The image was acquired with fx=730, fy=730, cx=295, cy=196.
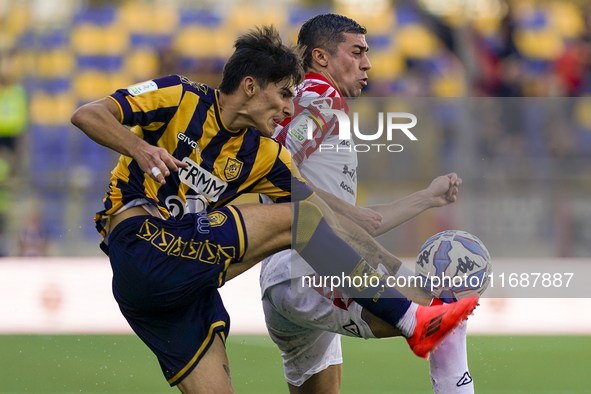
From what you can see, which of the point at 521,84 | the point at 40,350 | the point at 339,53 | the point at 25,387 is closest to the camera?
the point at 339,53

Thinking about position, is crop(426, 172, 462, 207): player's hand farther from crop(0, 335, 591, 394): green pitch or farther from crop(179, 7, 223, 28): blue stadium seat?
crop(179, 7, 223, 28): blue stadium seat

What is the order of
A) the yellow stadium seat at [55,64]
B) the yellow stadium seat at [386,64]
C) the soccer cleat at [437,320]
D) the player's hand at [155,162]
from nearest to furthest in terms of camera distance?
the player's hand at [155,162] < the soccer cleat at [437,320] < the yellow stadium seat at [55,64] < the yellow stadium seat at [386,64]

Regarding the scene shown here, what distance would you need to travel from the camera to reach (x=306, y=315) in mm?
3424

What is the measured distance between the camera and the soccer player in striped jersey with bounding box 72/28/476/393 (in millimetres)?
3068

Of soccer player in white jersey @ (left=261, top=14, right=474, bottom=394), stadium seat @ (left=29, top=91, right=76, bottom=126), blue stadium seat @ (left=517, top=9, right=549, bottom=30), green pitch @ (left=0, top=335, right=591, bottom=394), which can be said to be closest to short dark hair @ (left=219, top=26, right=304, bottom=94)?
soccer player in white jersey @ (left=261, top=14, right=474, bottom=394)

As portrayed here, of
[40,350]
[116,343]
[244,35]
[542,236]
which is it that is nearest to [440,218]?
[542,236]

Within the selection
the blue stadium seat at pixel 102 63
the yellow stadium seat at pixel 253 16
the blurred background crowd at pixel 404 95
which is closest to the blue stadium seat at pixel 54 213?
the blurred background crowd at pixel 404 95

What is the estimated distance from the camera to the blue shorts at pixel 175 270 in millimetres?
3076

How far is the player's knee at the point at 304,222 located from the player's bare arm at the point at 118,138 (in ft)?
1.76

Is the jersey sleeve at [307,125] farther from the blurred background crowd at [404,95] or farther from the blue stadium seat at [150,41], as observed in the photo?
the blue stadium seat at [150,41]

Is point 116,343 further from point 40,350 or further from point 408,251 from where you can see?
point 408,251

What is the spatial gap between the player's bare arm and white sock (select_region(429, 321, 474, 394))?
1.41m

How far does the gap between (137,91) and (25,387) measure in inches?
96.9

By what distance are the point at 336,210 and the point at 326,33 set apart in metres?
1.12
